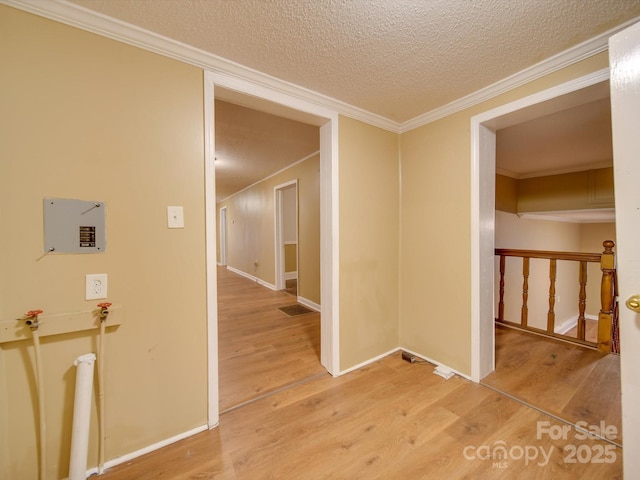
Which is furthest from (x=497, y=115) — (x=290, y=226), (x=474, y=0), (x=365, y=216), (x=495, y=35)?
(x=290, y=226)

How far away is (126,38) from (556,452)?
3.13 metres

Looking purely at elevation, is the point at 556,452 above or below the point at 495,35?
below

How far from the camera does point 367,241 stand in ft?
7.47

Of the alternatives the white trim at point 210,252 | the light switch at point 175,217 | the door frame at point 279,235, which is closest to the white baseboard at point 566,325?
the door frame at point 279,235

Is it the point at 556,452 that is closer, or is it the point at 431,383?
the point at 556,452

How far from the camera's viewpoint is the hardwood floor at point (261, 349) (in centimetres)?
198

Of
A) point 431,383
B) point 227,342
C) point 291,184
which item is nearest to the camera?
point 431,383

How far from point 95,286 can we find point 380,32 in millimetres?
1934

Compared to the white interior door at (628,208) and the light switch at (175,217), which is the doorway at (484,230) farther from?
the light switch at (175,217)

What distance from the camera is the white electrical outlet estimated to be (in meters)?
1.23

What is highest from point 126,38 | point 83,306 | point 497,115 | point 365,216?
point 126,38

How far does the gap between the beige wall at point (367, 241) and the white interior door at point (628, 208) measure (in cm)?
146

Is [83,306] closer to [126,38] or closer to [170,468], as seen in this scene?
[170,468]

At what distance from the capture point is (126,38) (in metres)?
1.28
